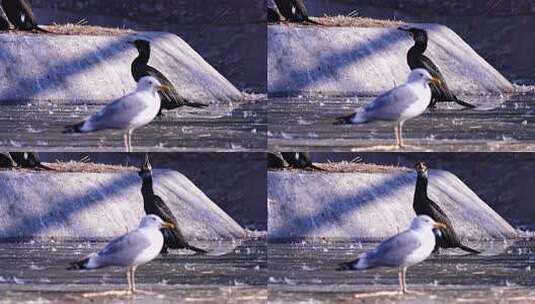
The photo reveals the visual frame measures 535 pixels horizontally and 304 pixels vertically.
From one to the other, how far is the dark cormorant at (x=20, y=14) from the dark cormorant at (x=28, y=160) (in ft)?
1.83

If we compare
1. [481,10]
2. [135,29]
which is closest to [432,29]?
[481,10]

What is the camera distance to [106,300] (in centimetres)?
652

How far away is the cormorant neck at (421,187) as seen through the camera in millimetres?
6508

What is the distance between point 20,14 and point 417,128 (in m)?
1.84

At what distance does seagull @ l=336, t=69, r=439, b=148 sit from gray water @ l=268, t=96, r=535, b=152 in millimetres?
32

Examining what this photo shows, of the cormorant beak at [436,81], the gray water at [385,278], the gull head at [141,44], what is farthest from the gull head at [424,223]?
the gull head at [141,44]

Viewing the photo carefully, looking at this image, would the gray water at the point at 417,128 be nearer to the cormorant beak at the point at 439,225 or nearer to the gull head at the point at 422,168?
the gull head at the point at 422,168

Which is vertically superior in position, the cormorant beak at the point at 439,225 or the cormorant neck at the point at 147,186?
the cormorant neck at the point at 147,186

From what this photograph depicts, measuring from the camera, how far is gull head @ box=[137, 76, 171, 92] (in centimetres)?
651

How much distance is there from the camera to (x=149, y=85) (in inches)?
257

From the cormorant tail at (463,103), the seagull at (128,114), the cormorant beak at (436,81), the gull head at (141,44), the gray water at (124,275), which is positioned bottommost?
the gray water at (124,275)

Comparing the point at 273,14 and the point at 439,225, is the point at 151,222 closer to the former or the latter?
the point at 273,14

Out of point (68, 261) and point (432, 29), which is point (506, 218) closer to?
point (432, 29)

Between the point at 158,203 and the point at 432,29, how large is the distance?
57.1 inches
